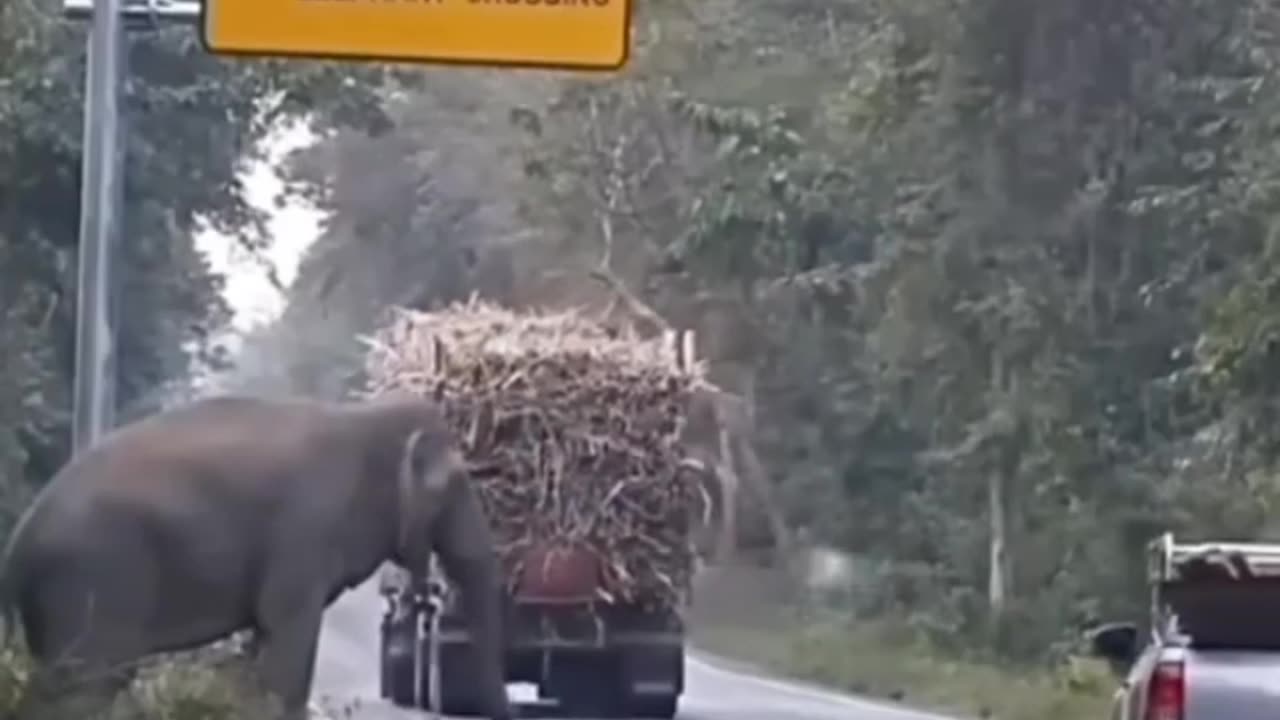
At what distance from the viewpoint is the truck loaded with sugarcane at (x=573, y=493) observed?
69.1 ft

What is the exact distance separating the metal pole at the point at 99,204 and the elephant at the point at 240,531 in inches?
30.3

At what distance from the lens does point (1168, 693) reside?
11.9 meters

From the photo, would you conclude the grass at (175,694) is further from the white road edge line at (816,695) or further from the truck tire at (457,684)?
the white road edge line at (816,695)

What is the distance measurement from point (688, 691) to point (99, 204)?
1076cm

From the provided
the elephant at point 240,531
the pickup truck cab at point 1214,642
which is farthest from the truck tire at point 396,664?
the pickup truck cab at point 1214,642

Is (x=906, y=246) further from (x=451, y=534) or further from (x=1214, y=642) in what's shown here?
(x=1214, y=642)

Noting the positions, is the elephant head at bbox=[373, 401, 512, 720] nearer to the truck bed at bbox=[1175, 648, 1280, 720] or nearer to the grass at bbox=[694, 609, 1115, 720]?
the truck bed at bbox=[1175, 648, 1280, 720]

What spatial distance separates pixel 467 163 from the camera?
108 ft

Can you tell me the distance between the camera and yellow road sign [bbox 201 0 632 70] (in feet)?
41.0

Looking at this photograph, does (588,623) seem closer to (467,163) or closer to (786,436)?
(467,163)

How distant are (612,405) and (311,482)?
5.20 m

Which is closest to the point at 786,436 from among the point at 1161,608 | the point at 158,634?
the point at 158,634

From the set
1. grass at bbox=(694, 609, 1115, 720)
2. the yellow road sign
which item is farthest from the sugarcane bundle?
the yellow road sign

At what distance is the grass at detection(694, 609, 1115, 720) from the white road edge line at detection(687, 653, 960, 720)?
0.22 metres
